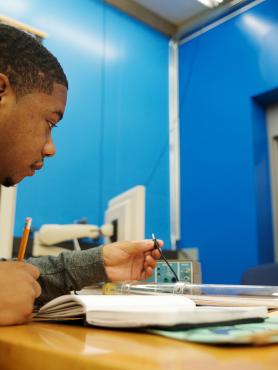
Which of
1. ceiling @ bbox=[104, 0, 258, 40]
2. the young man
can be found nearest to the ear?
the young man

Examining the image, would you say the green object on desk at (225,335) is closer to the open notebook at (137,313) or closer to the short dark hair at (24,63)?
the open notebook at (137,313)

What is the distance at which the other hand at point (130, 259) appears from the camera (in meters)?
1.00

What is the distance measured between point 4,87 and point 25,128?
0.11 m

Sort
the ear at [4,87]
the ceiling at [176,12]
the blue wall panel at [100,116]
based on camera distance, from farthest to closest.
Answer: the ceiling at [176,12] → the blue wall panel at [100,116] → the ear at [4,87]

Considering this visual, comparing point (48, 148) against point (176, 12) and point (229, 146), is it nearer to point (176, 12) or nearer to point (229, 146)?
point (229, 146)

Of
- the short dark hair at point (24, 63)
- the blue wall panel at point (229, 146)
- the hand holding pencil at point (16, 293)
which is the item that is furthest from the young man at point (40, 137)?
the blue wall panel at point (229, 146)

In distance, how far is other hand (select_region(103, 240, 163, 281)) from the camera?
1004 millimetres

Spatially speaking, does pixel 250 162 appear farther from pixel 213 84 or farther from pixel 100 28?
pixel 100 28

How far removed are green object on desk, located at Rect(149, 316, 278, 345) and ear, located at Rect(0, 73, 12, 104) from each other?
661mm

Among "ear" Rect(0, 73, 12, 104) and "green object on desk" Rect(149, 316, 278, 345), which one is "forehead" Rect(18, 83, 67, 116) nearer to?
"ear" Rect(0, 73, 12, 104)

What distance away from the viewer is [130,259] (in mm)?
1041

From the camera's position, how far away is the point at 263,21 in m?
2.96

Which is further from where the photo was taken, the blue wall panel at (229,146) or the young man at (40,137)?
the blue wall panel at (229,146)

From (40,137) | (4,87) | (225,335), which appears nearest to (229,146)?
(40,137)
